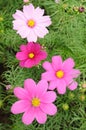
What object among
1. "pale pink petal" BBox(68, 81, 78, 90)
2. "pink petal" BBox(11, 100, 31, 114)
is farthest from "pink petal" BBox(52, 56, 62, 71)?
"pink petal" BBox(11, 100, 31, 114)

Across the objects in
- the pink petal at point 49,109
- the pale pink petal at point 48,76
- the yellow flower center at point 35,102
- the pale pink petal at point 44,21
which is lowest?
the pink petal at point 49,109

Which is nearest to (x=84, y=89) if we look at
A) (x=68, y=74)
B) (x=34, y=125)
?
(x=68, y=74)

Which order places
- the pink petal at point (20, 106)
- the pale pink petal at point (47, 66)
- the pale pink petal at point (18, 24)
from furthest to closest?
the pale pink petal at point (18, 24)
the pale pink petal at point (47, 66)
the pink petal at point (20, 106)

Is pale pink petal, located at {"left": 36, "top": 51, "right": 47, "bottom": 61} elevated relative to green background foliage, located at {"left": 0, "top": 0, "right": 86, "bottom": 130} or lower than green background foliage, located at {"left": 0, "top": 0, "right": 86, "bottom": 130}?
elevated

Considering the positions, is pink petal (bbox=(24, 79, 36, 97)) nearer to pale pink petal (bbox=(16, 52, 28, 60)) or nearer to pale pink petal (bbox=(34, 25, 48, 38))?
pale pink petal (bbox=(16, 52, 28, 60))

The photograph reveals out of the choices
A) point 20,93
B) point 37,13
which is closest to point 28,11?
point 37,13

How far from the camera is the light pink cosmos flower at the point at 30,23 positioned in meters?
1.67

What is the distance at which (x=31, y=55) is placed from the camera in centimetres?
163

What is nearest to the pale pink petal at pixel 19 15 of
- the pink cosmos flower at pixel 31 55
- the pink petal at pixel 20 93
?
the pink cosmos flower at pixel 31 55

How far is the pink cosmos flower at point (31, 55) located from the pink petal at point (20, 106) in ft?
0.62

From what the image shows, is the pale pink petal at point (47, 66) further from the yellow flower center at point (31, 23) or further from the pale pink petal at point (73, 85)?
the yellow flower center at point (31, 23)

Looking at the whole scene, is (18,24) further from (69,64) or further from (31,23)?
(69,64)

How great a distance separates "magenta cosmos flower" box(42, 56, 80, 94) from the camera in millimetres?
1517

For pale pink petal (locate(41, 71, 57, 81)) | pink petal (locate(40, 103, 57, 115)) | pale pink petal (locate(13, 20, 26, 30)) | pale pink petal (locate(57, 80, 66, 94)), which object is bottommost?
pink petal (locate(40, 103, 57, 115))
